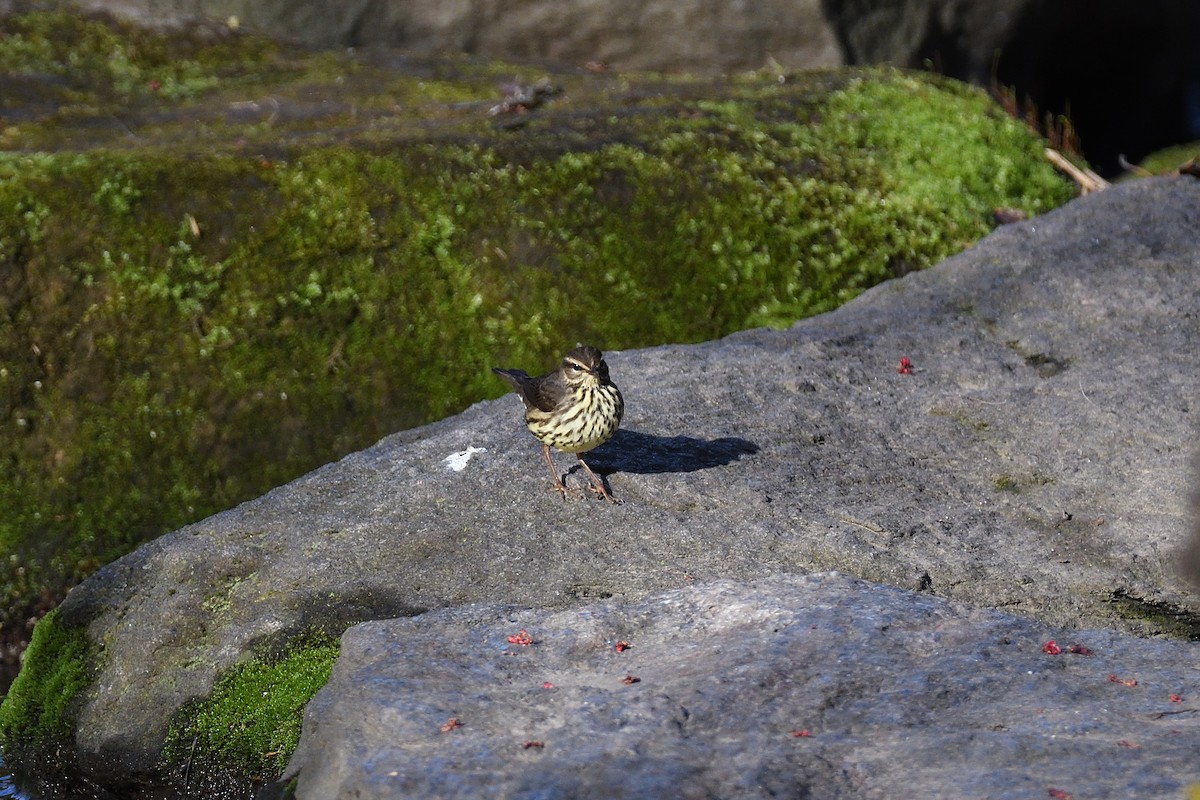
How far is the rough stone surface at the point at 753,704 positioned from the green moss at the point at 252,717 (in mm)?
452

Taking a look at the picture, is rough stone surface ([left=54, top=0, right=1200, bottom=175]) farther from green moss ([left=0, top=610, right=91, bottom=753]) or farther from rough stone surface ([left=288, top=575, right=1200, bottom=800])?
rough stone surface ([left=288, top=575, right=1200, bottom=800])

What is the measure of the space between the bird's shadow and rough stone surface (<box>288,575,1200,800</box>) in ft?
3.76

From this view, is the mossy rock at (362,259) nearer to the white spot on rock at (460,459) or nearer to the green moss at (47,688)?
the green moss at (47,688)

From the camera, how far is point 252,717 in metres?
5.15

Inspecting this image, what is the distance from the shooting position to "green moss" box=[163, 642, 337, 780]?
16.6ft

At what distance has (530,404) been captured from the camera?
6168 millimetres

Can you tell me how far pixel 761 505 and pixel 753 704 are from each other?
1.76 meters

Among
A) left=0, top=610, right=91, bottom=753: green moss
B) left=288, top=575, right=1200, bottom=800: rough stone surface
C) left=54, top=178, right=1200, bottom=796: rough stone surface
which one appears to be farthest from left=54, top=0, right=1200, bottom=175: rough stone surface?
left=288, top=575, right=1200, bottom=800: rough stone surface

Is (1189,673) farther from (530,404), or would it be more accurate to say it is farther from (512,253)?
(512,253)

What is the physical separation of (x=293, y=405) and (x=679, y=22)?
647 centimetres

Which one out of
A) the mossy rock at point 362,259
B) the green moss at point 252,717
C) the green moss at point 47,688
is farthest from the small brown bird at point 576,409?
the mossy rock at point 362,259

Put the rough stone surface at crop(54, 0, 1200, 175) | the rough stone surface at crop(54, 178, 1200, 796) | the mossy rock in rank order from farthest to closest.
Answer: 1. the rough stone surface at crop(54, 0, 1200, 175)
2. the mossy rock
3. the rough stone surface at crop(54, 178, 1200, 796)

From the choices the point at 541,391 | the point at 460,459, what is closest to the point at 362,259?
the point at 460,459

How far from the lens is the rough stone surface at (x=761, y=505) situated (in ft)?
17.9
